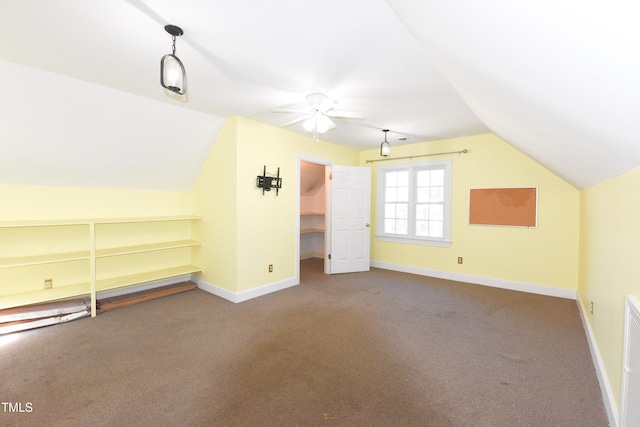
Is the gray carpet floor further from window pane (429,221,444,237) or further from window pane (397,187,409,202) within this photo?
window pane (397,187,409,202)

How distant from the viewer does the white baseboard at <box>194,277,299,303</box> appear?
3.77m

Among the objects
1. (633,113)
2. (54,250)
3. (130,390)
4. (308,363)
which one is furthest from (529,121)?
(54,250)

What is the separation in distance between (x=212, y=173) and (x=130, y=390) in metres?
2.85

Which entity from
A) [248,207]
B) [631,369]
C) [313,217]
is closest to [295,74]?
[248,207]

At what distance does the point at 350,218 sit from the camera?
5.29 metres

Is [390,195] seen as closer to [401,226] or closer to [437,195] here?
[401,226]

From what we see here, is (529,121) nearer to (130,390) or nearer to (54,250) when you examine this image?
(130,390)

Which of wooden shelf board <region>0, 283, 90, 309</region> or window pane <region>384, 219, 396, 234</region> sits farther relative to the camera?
window pane <region>384, 219, 396, 234</region>

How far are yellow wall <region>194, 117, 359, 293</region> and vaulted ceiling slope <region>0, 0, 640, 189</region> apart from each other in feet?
1.06

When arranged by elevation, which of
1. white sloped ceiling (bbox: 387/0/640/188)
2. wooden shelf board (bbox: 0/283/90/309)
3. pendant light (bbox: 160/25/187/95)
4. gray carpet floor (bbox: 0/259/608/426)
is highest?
pendant light (bbox: 160/25/187/95)

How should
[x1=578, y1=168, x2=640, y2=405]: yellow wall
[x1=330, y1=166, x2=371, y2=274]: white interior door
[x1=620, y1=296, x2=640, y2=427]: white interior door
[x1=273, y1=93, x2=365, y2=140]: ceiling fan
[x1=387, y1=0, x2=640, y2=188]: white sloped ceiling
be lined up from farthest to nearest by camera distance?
[x1=330, y1=166, x2=371, y2=274]: white interior door < [x1=273, y1=93, x2=365, y2=140]: ceiling fan < [x1=578, y1=168, x2=640, y2=405]: yellow wall < [x1=620, y1=296, x2=640, y2=427]: white interior door < [x1=387, y1=0, x2=640, y2=188]: white sloped ceiling

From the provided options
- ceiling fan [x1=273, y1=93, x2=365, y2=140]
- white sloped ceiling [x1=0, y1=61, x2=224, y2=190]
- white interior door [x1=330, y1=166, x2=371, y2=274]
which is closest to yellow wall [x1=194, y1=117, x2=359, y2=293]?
white sloped ceiling [x1=0, y1=61, x2=224, y2=190]

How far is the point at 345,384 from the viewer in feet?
6.86

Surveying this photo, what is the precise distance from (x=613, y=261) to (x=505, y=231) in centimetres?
261
